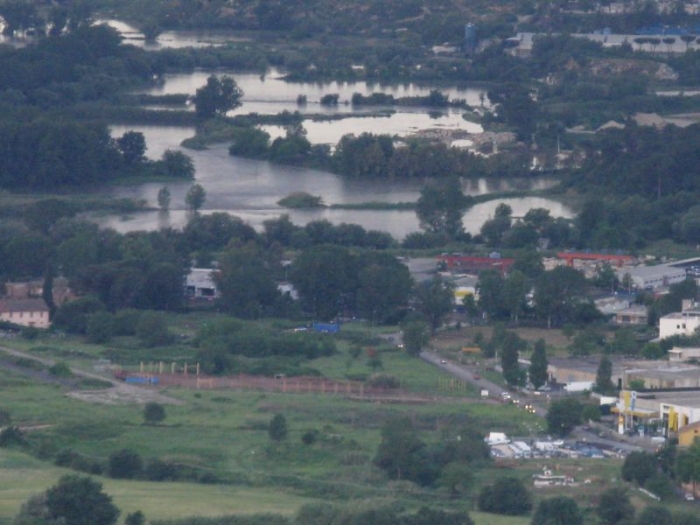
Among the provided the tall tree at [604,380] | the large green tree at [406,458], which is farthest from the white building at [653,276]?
the large green tree at [406,458]

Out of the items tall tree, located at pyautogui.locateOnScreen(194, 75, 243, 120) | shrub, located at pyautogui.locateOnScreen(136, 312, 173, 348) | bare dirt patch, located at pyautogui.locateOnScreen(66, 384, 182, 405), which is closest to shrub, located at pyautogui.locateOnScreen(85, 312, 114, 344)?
shrub, located at pyautogui.locateOnScreen(136, 312, 173, 348)

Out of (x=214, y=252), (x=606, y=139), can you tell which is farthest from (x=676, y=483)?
(x=606, y=139)

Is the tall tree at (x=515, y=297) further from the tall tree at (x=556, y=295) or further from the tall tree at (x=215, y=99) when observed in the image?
the tall tree at (x=215, y=99)

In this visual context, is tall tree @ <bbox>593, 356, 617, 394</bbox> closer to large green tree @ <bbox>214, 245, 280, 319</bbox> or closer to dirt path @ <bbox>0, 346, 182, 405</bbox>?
dirt path @ <bbox>0, 346, 182, 405</bbox>

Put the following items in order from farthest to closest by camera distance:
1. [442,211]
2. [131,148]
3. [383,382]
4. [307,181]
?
[131,148] < [307,181] < [442,211] < [383,382]

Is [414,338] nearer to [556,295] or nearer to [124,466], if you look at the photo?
[556,295]

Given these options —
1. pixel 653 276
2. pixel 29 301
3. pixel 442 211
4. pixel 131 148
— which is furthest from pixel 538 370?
pixel 131 148
